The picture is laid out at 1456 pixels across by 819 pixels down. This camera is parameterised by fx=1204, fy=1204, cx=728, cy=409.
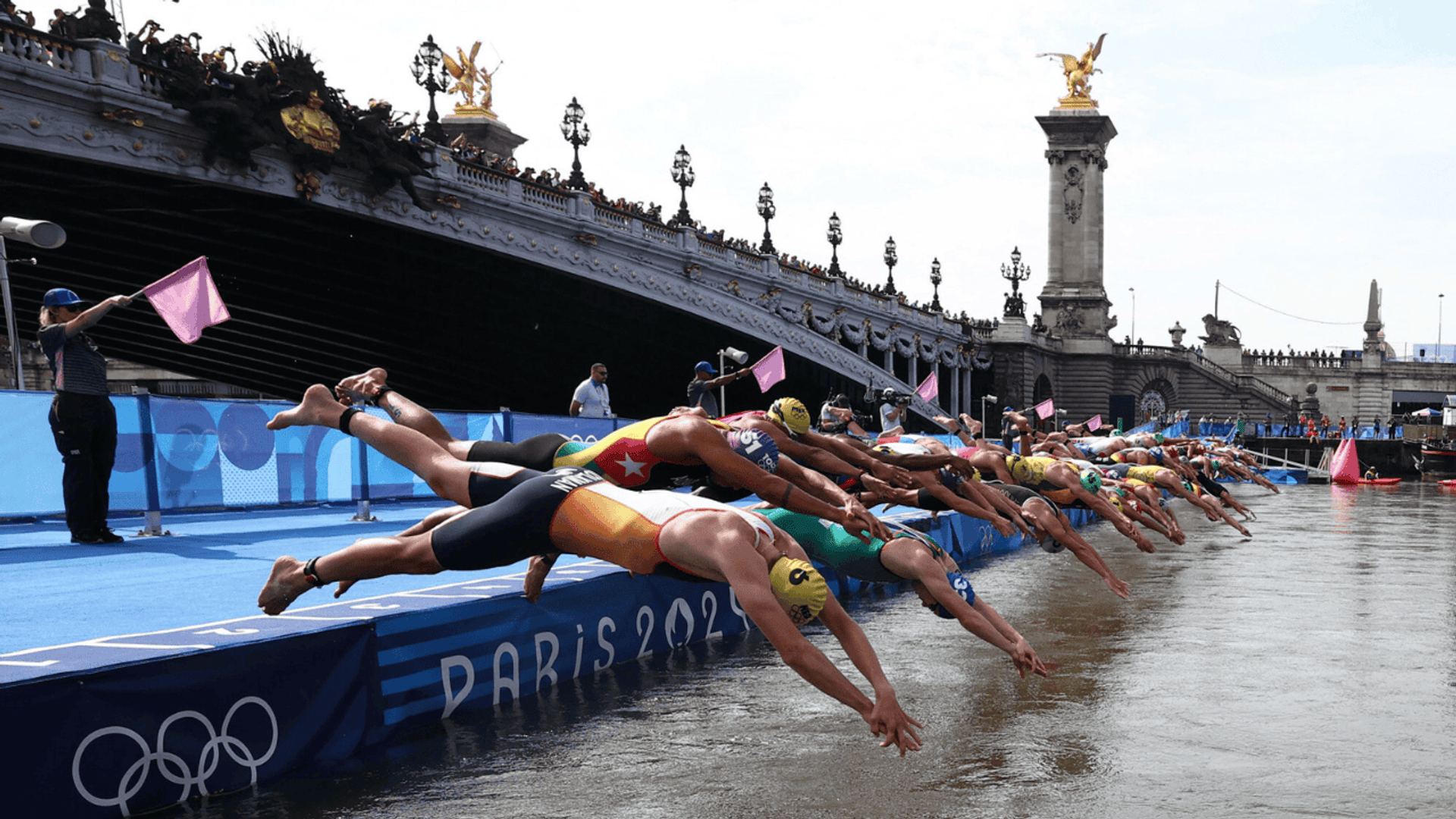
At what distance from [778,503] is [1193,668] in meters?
3.51

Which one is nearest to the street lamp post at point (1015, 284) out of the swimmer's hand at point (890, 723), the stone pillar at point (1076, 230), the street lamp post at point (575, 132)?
the stone pillar at point (1076, 230)

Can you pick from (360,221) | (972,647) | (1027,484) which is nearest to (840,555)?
(972,647)

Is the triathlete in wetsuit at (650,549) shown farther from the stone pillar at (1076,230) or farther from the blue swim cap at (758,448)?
the stone pillar at (1076,230)

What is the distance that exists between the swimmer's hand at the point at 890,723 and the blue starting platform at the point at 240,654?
9.33 ft

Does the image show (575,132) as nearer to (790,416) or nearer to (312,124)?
(312,124)

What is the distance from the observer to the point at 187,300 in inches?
457

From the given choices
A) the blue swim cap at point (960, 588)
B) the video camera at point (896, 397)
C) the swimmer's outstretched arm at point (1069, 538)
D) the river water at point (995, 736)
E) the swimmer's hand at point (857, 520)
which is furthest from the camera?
the video camera at point (896, 397)

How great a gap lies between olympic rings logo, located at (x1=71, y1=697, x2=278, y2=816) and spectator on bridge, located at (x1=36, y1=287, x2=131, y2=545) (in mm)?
5307

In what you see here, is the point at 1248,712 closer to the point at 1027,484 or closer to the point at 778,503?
the point at 778,503

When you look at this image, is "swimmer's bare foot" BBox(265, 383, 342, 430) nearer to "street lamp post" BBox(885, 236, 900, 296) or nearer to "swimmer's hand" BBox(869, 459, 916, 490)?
"swimmer's hand" BBox(869, 459, 916, 490)

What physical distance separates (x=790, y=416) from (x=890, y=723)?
11.3ft

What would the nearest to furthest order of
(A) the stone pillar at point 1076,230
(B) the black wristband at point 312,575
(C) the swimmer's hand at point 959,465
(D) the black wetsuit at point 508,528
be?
(D) the black wetsuit at point 508,528 < (B) the black wristband at point 312,575 < (C) the swimmer's hand at point 959,465 < (A) the stone pillar at point 1076,230

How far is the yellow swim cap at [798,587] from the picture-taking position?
5156 mm

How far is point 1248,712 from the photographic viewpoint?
23.3 feet
